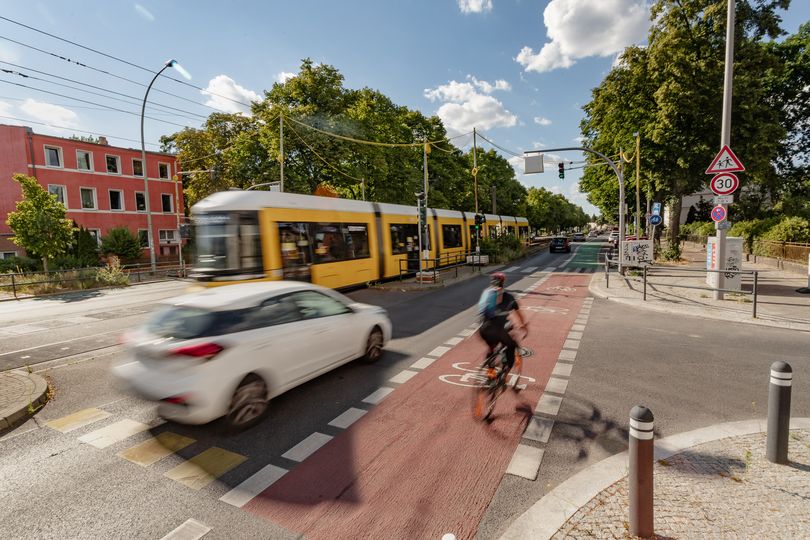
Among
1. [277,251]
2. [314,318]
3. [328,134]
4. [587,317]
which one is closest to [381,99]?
[328,134]

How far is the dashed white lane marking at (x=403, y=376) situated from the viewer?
6.09m

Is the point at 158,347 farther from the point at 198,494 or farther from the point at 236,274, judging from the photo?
the point at 236,274

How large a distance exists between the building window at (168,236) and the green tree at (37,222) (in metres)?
17.3

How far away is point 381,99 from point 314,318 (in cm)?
3225

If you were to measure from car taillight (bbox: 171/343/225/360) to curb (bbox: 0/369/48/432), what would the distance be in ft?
8.35

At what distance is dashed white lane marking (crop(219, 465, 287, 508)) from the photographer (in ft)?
11.2

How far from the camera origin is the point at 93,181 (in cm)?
3197

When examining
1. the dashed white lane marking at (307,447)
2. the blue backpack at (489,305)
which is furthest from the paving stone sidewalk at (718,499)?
the dashed white lane marking at (307,447)

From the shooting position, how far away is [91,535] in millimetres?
3020

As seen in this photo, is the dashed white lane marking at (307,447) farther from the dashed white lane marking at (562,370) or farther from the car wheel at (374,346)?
the dashed white lane marking at (562,370)

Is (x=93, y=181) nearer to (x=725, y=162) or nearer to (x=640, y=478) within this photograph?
(x=725, y=162)

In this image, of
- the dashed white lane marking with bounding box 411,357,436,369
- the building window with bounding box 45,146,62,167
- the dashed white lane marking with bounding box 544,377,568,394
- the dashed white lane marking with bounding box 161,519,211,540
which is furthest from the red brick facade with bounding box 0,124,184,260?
the dashed white lane marking with bounding box 161,519,211,540

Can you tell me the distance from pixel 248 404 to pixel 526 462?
10.2 feet

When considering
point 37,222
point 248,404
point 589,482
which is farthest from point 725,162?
point 37,222
